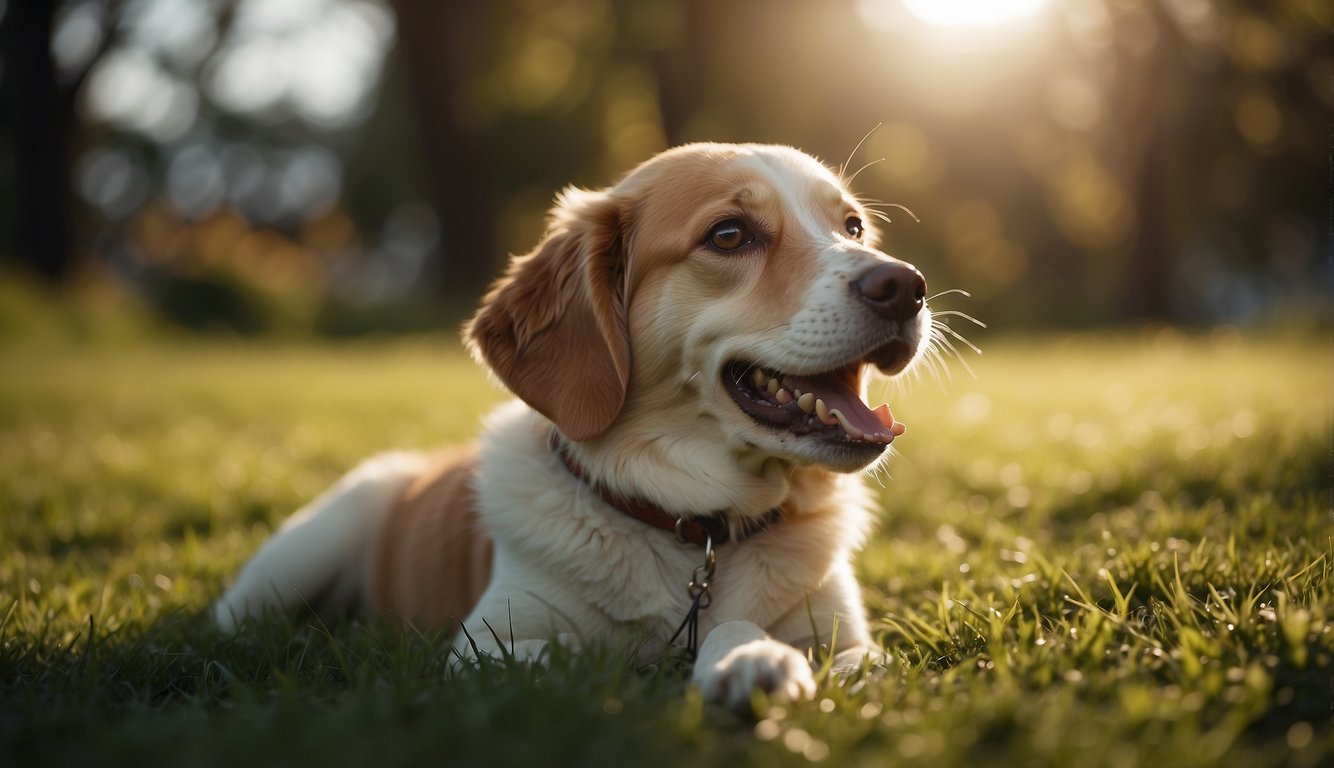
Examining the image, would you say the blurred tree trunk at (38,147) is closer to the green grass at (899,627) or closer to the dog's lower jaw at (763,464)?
the green grass at (899,627)

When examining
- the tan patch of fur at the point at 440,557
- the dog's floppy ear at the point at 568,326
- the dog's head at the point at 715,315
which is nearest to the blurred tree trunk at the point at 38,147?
the tan patch of fur at the point at 440,557

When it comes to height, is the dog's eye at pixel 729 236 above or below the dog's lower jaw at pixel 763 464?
above

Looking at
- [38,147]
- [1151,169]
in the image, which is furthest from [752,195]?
[38,147]

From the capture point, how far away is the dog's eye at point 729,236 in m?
3.12

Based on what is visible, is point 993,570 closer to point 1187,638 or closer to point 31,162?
point 1187,638

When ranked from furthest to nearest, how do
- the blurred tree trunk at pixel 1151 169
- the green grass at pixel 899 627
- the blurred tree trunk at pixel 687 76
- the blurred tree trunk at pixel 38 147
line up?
the blurred tree trunk at pixel 38 147 < the blurred tree trunk at pixel 1151 169 < the blurred tree trunk at pixel 687 76 < the green grass at pixel 899 627

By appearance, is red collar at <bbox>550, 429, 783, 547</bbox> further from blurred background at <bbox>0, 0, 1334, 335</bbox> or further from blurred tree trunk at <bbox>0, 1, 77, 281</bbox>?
blurred tree trunk at <bbox>0, 1, 77, 281</bbox>

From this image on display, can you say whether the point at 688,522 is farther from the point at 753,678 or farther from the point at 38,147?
the point at 38,147

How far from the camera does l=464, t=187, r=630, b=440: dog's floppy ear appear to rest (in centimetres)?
304

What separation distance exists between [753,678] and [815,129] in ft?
73.7

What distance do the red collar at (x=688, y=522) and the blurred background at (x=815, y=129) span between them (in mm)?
12510

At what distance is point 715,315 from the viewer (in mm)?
3021

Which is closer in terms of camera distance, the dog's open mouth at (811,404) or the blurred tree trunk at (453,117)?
the dog's open mouth at (811,404)

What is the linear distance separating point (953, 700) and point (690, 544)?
1057mm
